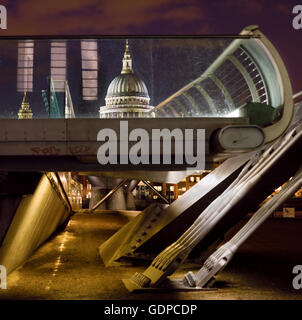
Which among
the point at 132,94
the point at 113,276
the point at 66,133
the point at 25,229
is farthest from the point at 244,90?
the point at 25,229

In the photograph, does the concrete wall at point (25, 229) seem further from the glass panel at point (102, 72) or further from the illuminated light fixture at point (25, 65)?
the illuminated light fixture at point (25, 65)

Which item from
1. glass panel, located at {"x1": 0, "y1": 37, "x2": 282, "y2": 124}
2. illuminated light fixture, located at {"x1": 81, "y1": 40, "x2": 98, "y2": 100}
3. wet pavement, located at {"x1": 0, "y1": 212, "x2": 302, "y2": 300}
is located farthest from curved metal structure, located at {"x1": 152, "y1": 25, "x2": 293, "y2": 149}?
wet pavement, located at {"x1": 0, "y1": 212, "x2": 302, "y2": 300}

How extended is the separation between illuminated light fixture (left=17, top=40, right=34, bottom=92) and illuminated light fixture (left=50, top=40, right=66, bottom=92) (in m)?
0.40

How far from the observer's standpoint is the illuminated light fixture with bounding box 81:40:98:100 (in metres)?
10.5

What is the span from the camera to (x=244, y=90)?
11.4 metres

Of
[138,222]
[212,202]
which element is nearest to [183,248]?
[212,202]

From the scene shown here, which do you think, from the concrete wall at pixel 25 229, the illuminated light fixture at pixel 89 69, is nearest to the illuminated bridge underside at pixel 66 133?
the illuminated light fixture at pixel 89 69

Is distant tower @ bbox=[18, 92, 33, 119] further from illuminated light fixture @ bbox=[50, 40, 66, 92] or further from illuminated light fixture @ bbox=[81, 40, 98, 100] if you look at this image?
illuminated light fixture @ bbox=[81, 40, 98, 100]

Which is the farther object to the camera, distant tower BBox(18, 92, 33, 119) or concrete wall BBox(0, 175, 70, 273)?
concrete wall BBox(0, 175, 70, 273)

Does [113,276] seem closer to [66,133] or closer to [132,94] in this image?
[66,133]

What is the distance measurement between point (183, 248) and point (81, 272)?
131 inches

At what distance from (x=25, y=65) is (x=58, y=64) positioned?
64cm

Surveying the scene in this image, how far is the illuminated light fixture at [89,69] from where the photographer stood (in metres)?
10.5
